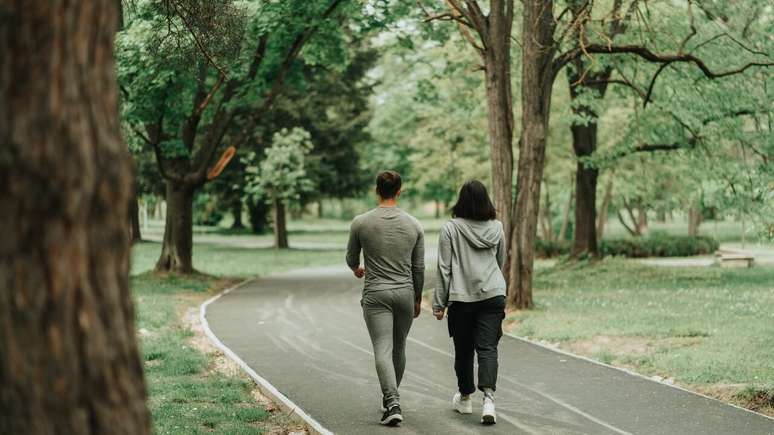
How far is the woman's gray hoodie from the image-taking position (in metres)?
7.57

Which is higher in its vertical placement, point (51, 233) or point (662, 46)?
point (662, 46)

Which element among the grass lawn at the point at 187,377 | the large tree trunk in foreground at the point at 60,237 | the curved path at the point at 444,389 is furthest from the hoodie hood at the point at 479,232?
the large tree trunk in foreground at the point at 60,237

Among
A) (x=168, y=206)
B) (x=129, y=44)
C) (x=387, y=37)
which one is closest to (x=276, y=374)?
(x=129, y=44)

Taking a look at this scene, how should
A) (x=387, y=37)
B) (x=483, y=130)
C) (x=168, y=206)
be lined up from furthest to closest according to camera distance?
(x=483, y=130) < (x=387, y=37) < (x=168, y=206)

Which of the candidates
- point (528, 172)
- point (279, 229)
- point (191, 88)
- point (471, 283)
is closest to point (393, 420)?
point (471, 283)

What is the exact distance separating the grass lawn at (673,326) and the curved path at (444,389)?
514 mm

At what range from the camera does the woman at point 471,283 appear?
7.56 meters

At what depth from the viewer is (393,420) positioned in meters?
7.26

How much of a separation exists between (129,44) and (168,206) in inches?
302

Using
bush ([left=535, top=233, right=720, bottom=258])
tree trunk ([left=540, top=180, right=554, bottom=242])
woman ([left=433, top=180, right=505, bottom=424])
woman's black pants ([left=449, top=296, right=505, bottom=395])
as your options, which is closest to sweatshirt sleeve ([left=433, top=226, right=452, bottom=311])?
woman ([left=433, top=180, right=505, bottom=424])

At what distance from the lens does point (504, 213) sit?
1589cm

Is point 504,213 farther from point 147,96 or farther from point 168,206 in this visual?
point 168,206

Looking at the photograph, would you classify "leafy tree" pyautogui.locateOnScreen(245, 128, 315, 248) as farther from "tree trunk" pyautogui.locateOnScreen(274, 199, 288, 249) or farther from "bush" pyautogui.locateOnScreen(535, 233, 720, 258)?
"bush" pyautogui.locateOnScreen(535, 233, 720, 258)

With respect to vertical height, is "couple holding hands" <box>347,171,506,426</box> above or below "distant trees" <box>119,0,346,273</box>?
below
